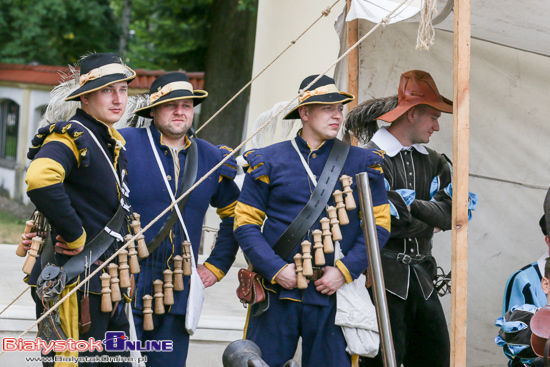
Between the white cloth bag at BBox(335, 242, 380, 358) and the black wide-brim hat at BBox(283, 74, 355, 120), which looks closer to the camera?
the white cloth bag at BBox(335, 242, 380, 358)

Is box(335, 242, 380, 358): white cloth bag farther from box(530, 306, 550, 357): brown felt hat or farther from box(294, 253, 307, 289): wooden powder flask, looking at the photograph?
box(530, 306, 550, 357): brown felt hat

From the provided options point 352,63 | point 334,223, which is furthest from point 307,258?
point 352,63

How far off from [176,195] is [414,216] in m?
1.31

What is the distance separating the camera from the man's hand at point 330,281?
4.04 metres

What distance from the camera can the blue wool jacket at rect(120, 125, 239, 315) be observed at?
422 cm

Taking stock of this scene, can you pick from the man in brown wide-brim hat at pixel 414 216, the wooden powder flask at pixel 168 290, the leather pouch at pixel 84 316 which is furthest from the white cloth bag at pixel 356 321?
the leather pouch at pixel 84 316

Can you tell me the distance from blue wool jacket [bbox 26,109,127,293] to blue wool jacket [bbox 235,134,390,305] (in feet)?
2.17

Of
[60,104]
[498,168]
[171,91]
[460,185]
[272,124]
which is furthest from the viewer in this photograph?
[272,124]

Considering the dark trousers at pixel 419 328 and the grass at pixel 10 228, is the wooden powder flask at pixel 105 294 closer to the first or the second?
the dark trousers at pixel 419 328

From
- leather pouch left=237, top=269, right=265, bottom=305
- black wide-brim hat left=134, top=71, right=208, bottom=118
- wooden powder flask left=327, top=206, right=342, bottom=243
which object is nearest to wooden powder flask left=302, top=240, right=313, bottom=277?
wooden powder flask left=327, top=206, right=342, bottom=243

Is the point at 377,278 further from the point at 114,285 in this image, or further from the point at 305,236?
the point at 114,285

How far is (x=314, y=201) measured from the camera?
4.14m

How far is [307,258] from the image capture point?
13.2 feet

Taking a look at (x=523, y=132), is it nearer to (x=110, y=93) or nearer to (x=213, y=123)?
(x=110, y=93)
